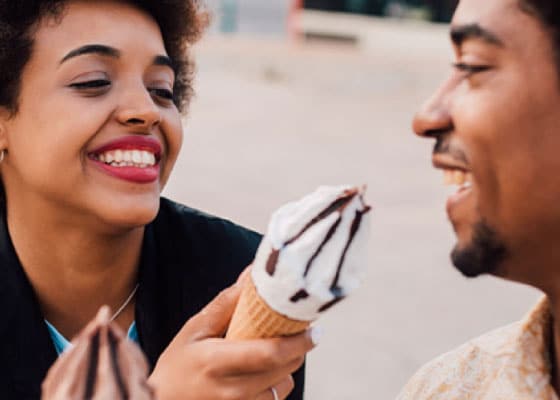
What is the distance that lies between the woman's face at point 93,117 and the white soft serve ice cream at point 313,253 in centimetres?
82

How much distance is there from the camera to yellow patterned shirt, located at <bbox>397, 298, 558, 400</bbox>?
1945mm

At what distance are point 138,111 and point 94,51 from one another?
22 cm

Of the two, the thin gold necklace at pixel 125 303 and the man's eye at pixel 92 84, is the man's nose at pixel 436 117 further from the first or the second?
the thin gold necklace at pixel 125 303

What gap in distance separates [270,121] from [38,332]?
10.8 metres

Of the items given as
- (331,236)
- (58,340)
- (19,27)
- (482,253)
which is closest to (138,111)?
(19,27)

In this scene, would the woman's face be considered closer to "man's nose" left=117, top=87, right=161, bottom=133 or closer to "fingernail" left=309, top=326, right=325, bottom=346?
"man's nose" left=117, top=87, right=161, bottom=133

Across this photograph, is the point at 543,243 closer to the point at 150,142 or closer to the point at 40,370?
the point at 150,142

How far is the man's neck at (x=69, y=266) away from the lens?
270 centimetres

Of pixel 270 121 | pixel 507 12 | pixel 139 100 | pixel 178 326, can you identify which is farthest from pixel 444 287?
pixel 270 121

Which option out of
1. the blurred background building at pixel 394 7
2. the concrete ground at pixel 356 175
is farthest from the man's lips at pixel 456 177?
the blurred background building at pixel 394 7

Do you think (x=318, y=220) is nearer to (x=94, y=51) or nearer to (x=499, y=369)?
(x=499, y=369)

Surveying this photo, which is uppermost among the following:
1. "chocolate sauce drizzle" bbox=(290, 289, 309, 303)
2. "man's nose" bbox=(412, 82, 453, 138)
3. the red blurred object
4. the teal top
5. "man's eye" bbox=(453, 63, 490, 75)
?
"man's eye" bbox=(453, 63, 490, 75)

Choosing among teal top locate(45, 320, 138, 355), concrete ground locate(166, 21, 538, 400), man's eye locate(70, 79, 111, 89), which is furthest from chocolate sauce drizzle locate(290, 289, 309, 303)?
concrete ground locate(166, 21, 538, 400)

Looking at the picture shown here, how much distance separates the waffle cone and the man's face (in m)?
0.40
